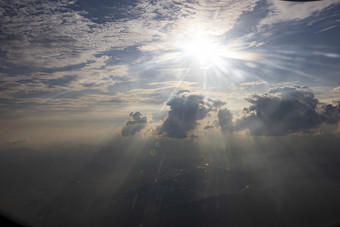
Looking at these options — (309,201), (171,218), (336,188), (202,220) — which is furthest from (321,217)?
(171,218)

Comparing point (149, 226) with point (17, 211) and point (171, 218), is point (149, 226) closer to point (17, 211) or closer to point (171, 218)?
→ point (171, 218)

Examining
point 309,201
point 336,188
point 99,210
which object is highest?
point 99,210

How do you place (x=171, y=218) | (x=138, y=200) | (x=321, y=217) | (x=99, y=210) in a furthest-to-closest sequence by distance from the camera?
(x=138, y=200) → (x=99, y=210) → (x=171, y=218) → (x=321, y=217)

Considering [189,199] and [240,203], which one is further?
[189,199]

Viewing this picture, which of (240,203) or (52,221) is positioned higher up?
(52,221)

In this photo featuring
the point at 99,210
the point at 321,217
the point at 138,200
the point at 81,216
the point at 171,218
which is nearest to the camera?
the point at 321,217

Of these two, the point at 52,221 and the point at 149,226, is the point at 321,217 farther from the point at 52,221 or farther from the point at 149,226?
the point at 52,221

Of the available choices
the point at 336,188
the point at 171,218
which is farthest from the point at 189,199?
the point at 336,188

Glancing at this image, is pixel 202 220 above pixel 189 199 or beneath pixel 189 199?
above

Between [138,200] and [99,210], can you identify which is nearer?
[99,210]
